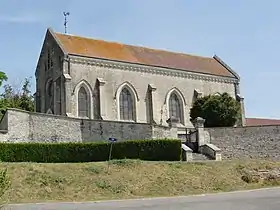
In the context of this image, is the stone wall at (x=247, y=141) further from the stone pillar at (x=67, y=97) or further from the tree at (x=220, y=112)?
the stone pillar at (x=67, y=97)

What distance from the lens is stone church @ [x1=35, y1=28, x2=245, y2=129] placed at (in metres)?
45.5

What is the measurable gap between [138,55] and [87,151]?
73.6 feet

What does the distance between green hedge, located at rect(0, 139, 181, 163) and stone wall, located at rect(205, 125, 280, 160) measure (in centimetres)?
728

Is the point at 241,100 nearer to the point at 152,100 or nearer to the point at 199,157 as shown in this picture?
the point at 152,100

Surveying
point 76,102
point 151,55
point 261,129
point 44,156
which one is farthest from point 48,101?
point 261,129

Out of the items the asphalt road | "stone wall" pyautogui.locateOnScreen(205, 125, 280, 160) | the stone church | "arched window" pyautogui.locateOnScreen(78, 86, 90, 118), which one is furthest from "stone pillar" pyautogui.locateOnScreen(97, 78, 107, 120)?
the asphalt road

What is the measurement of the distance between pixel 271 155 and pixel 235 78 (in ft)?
61.9

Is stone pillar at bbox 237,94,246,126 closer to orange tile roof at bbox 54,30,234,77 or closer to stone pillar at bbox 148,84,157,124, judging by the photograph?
orange tile roof at bbox 54,30,234,77

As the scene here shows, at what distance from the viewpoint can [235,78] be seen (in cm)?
5616

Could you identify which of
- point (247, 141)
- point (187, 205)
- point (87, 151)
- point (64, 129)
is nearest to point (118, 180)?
point (87, 151)

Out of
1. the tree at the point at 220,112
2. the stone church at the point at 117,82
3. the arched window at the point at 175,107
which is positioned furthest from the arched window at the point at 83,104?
the tree at the point at 220,112

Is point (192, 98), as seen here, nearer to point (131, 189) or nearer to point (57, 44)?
point (57, 44)

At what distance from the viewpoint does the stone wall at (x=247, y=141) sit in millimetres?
38656

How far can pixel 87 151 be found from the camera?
31.8m
